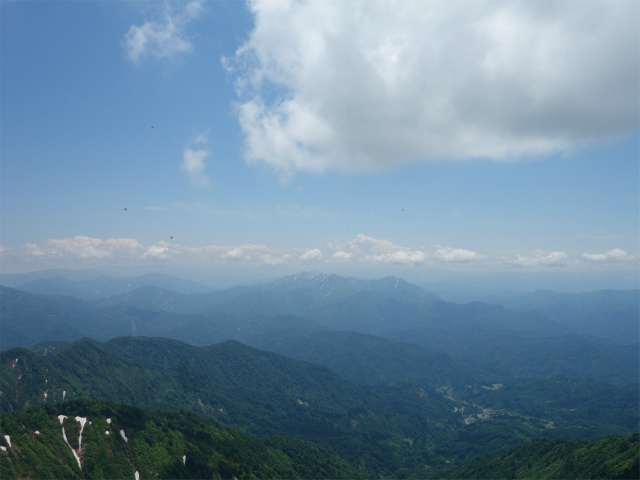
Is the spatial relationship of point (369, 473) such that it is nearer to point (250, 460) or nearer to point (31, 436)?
point (250, 460)

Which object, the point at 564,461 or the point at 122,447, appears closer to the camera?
the point at 122,447

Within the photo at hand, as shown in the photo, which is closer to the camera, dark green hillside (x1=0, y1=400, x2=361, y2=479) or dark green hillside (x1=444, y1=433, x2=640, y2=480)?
dark green hillside (x1=0, y1=400, x2=361, y2=479)

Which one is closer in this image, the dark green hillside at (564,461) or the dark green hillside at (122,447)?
the dark green hillside at (122,447)

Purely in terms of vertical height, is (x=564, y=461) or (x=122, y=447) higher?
(x=122, y=447)
